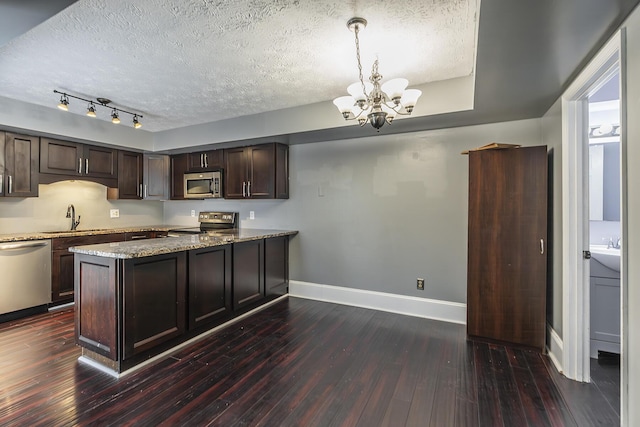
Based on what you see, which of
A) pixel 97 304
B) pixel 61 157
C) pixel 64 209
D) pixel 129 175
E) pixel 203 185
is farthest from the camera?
pixel 129 175

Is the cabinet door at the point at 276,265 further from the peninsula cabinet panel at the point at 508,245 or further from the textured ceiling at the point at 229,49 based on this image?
the peninsula cabinet panel at the point at 508,245

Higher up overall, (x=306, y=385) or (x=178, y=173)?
(x=178, y=173)

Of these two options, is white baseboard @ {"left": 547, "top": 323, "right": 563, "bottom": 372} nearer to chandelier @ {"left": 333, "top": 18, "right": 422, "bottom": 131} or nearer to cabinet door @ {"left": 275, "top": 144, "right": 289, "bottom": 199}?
chandelier @ {"left": 333, "top": 18, "right": 422, "bottom": 131}

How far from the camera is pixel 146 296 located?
7.86 feet

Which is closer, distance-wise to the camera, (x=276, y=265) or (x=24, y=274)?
(x=24, y=274)

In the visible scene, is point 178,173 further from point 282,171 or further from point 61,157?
point 282,171

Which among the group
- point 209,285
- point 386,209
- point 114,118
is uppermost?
point 114,118

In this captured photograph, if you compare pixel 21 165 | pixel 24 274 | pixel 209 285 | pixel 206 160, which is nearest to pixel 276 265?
pixel 209 285

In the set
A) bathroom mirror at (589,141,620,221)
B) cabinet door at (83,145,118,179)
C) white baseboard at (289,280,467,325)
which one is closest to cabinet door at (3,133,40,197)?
cabinet door at (83,145,118,179)

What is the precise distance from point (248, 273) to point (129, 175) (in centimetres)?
286

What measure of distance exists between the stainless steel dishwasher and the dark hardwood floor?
0.52 meters

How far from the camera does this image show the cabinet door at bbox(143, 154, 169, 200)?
4949 millimetres

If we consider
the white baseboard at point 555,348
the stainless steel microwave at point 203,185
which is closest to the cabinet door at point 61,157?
the stainless steel microwave at point 203,185

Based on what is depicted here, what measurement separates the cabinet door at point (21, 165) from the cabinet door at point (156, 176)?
54.9 inches
